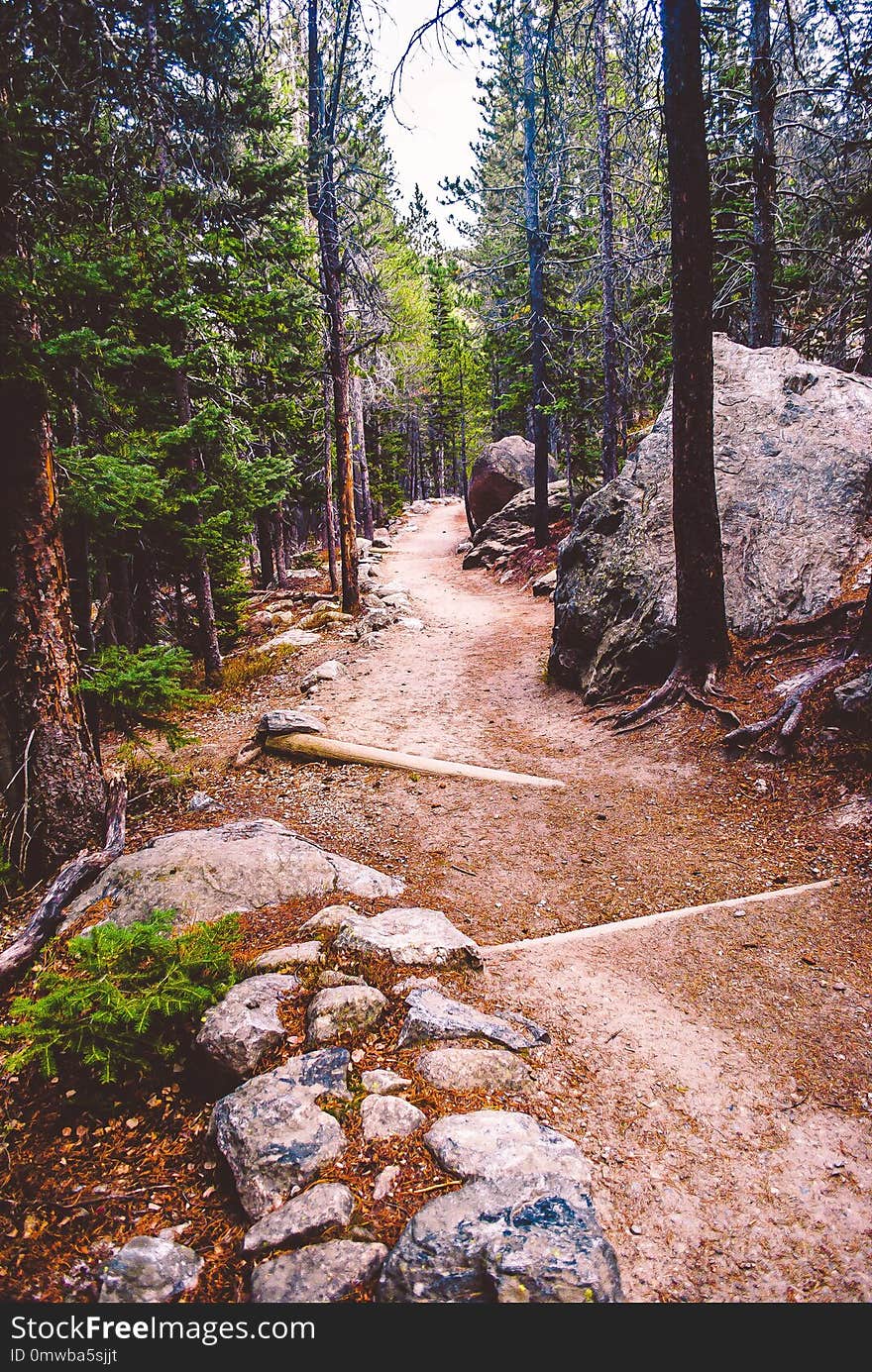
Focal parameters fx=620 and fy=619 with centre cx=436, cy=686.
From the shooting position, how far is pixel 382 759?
802 cm

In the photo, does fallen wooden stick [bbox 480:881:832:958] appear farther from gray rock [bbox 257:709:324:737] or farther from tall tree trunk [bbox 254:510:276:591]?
tall tree trunk [bbox 254:510:276:591]

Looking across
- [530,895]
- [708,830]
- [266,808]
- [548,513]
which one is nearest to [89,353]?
[266,808]

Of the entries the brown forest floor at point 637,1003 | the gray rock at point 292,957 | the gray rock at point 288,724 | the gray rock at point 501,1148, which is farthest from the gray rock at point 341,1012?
the gray rock at point 288,724

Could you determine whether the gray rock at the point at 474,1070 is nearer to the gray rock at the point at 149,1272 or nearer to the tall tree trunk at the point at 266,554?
the gray rock at the point at 149,1272

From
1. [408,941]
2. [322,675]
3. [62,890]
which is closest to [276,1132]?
[408,941]

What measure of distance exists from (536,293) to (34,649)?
59.5ft

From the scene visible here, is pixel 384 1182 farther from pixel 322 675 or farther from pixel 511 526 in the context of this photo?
pixel 511 526

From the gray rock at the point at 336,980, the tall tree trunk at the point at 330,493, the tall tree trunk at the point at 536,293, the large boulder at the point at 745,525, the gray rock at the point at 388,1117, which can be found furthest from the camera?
the tall tree trunk at the point at 330,493

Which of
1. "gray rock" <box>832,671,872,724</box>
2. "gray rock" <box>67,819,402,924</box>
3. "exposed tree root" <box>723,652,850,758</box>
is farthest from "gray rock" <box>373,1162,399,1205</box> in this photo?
"gray rock" <box>832,671,872,724</box>

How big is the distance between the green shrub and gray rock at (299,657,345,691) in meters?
4.55

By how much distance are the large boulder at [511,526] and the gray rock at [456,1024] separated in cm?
1924

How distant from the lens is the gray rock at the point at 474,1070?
2.94 metres

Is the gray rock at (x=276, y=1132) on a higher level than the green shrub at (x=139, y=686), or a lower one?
lower

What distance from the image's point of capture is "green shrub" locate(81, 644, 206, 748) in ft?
20.5
